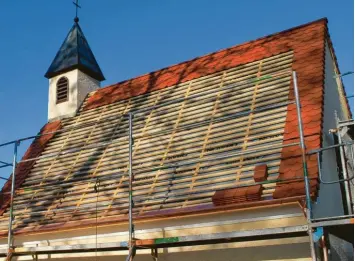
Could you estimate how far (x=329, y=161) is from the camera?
368 inches

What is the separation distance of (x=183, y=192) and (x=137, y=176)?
4.88 feet

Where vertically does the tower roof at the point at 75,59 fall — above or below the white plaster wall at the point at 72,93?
above

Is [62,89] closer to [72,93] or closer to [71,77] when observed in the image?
[71,77]

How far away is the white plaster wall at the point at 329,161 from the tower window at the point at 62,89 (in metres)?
8.05

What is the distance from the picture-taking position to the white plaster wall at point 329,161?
8344 millimetres

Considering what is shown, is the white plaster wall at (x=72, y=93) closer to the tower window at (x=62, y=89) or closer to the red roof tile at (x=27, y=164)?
the tower window at (x=62, y=89)

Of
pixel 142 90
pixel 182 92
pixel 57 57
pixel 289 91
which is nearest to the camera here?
pixel 289 91

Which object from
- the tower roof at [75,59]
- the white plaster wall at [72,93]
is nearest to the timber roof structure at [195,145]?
the white plaster wall at [72,93]

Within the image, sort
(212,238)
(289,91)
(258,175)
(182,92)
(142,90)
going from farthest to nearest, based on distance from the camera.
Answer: (142,90) → (182,92) → (289,91) → (258,175) → (212,238)

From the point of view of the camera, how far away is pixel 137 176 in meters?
10.2

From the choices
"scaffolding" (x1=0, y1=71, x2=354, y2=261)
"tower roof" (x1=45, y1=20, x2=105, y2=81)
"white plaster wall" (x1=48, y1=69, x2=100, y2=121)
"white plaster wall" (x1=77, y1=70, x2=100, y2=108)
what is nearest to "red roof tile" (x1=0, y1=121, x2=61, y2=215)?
"white plaster wall" (x1=48, y1=69, x2=100, y2=121)

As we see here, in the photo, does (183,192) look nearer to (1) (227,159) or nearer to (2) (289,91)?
(1) (227,159)

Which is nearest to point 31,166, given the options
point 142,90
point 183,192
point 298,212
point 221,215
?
point 142,90

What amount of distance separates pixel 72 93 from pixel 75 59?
→ 1.39m
